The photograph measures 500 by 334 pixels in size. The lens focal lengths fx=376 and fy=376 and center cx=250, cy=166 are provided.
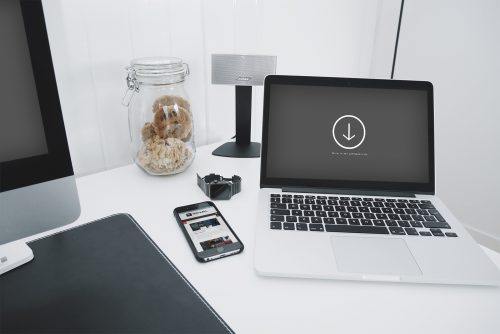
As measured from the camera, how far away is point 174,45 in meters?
0.97

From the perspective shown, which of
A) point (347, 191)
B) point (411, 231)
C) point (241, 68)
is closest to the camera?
point (411, 231)

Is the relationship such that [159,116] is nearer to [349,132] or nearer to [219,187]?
[219,187]

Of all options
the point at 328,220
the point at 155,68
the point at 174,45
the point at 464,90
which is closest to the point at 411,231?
the point at 328,220

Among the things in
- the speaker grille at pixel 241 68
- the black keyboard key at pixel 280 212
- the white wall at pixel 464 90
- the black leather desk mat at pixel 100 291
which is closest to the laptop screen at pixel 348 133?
the black keyboard key at pixel 280 212

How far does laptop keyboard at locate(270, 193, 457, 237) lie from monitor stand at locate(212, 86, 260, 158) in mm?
293

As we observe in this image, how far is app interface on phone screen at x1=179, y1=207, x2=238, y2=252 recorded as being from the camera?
0.60 meters

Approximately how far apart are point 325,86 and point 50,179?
53 cm

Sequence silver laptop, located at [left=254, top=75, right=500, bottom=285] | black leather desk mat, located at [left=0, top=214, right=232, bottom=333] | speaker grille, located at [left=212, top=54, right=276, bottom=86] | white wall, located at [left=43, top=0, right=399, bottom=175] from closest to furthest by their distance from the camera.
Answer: black leather desk mat, located at [left=0, top=214, right=232, bottom=333] → silver laptop, located at [left=254, top=75, right=500, bottom=285] → white wall, located at [left=43, top=0, right=399, bottom=175] → speaker grille, located at [left=212, top=54, right=276, bottom=86]

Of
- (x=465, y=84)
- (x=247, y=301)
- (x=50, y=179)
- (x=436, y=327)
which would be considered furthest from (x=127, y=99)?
(x=465, y=84)

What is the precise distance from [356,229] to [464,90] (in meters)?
1.28

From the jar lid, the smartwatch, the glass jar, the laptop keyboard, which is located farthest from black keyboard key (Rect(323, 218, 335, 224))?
the jar lid

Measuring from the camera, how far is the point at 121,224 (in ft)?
2.10

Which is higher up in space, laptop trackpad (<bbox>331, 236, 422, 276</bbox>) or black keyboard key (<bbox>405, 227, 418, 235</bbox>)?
black keyboard key (<bbox>405, 227, 418, 235</bbox>)

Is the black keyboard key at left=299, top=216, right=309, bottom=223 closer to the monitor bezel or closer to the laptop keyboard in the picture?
the laptop keyboard
